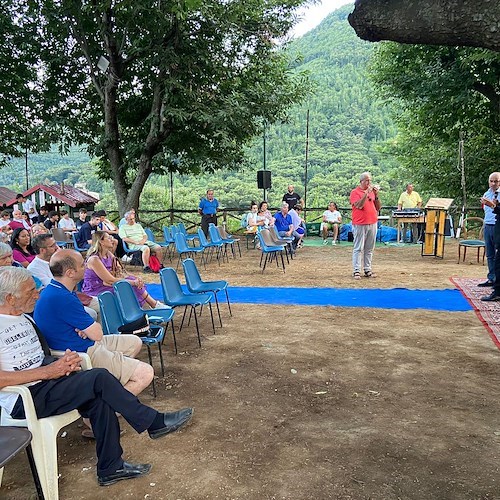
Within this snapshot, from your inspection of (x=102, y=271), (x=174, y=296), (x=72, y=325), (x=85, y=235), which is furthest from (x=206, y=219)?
(x=72, y=325)

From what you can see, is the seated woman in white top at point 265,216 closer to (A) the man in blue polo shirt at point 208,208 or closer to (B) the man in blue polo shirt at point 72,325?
(A) the man in blue polo shirt at point 208,208

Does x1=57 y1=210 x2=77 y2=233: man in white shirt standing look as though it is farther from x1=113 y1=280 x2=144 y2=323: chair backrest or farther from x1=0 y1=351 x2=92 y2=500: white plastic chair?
x1=0 y1=351 x2=92 y2=500: white plastic chair

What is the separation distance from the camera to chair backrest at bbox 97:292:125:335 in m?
3.72

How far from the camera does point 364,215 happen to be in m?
7.73

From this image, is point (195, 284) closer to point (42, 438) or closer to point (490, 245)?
point (42, 438)

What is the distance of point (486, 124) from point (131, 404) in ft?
51.6

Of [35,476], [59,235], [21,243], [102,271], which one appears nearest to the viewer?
[35,476]

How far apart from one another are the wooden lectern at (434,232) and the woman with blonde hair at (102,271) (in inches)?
265

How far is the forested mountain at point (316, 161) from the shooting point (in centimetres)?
2320

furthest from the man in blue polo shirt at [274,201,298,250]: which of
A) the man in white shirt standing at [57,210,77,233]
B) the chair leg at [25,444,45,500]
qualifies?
the chair leg at [25,444,45,500]

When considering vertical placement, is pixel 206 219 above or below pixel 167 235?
above

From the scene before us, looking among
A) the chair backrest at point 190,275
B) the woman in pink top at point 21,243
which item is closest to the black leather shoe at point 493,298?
the chair backrest at point 190,275

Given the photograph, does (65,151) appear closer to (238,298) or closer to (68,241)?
(68,241)

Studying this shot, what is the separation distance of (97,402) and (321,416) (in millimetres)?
1440
